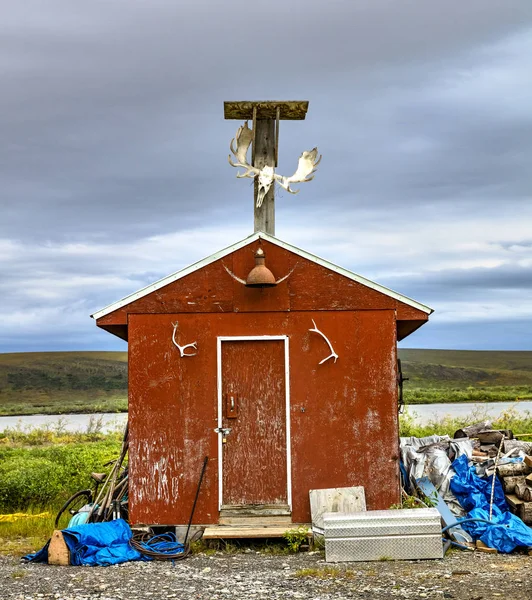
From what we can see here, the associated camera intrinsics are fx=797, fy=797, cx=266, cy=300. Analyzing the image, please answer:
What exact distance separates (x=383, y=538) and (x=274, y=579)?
1599mm

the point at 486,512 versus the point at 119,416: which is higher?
the point at 119,416

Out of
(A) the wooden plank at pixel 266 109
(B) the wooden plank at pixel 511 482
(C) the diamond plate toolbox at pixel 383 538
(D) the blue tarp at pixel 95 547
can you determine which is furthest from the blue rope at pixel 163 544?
(A) the wooden plank at pixel 266 109

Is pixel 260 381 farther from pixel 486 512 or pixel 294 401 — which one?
pixel 486 512

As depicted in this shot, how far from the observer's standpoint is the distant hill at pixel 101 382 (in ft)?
166

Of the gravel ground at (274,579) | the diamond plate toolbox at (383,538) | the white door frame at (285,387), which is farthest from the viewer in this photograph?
the white door frame at (285,387)

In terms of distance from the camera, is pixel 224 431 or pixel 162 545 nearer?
pixel 162 545

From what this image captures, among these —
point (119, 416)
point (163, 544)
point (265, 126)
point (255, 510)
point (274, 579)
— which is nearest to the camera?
point (274, 579)

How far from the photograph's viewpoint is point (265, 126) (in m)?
11.8

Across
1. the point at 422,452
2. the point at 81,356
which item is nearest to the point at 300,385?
the point at 422,452

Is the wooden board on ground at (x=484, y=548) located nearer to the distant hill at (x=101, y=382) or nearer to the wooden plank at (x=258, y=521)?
the wooden plank at (x=258, y=521)

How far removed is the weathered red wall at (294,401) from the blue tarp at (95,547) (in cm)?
67

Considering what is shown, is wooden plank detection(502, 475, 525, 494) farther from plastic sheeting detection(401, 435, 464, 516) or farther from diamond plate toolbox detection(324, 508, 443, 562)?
diamond plate toolbox detection(324, 508, 443, 562)

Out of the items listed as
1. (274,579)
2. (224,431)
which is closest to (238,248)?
(224,431)

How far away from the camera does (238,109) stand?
11.7m
